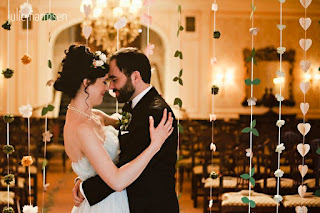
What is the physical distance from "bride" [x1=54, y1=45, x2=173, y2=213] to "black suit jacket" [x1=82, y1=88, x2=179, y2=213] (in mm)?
71

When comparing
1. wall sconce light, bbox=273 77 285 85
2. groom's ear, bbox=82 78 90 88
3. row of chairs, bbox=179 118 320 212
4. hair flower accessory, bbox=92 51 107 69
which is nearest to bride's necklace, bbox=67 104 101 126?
groom's ear, bbox=82 78 90 88

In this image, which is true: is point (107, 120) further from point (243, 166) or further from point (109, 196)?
point (243, 166)

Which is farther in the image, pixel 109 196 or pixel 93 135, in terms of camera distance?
pixel 109 196

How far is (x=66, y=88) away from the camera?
2.41 meters

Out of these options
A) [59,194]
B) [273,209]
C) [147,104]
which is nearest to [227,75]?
[59,194]

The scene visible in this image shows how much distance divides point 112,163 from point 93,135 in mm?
164

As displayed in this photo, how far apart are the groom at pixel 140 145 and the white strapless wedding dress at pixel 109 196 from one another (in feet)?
0.14

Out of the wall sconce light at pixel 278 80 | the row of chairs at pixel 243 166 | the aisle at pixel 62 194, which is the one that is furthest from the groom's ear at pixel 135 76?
the aisle at pixel 62 194

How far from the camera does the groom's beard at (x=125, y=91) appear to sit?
7.97ft

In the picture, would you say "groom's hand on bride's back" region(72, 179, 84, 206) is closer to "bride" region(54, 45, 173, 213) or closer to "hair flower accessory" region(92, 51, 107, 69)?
"bride" region(54, 45, 173, 213)

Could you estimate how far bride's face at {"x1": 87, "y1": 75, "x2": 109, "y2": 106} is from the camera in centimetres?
243

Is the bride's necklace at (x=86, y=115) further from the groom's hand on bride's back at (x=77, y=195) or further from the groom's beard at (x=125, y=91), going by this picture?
the groom's hand on bride's back at (x=77, y=195)

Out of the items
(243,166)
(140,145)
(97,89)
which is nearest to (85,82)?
(97,89)

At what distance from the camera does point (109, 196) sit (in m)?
2.45
